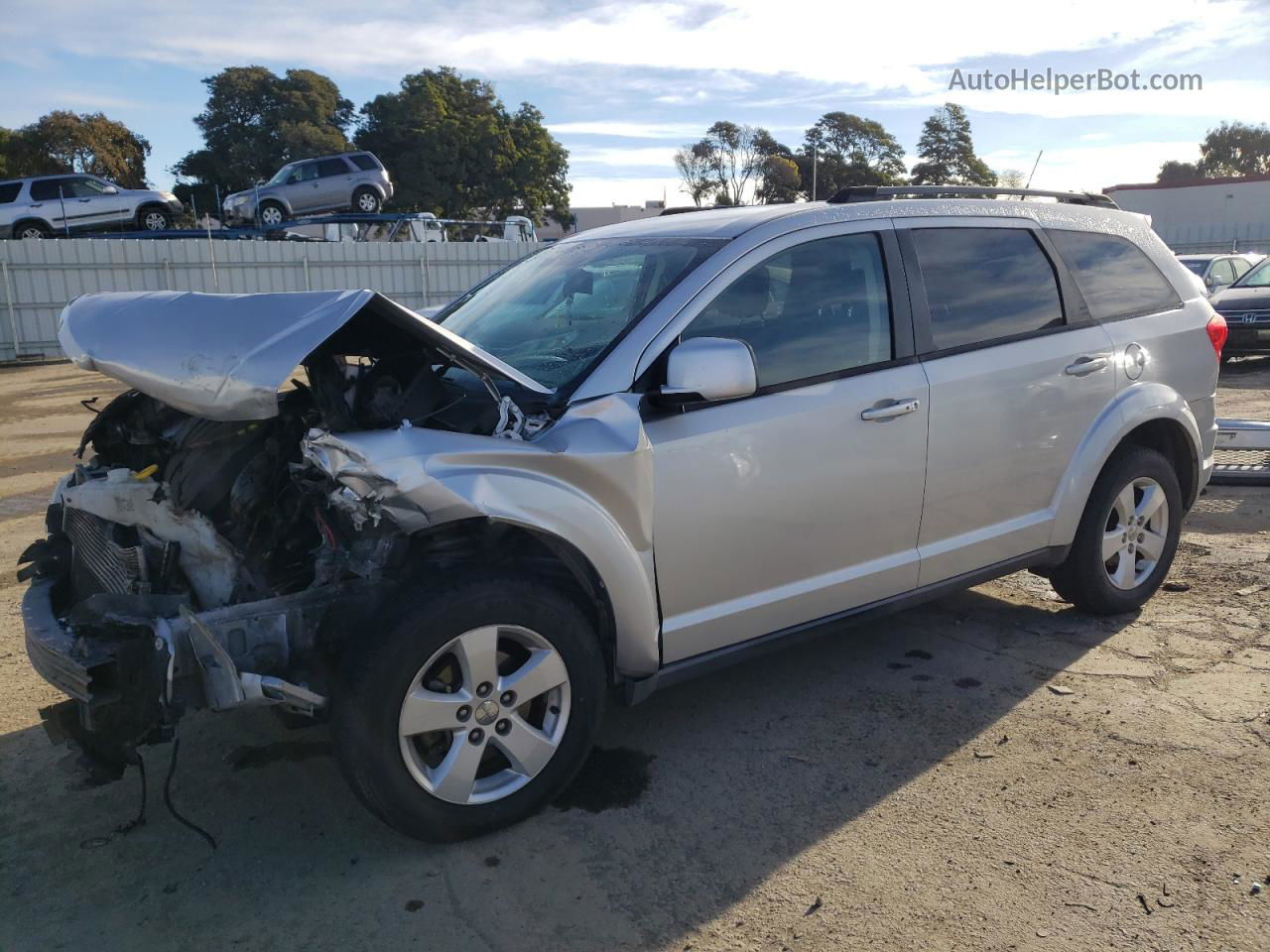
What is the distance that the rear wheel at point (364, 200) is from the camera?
26.4 metres

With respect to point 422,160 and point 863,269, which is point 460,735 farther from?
point 422,160

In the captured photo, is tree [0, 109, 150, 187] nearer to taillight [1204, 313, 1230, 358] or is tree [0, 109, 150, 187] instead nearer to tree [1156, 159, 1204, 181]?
taillight [1204, 313, 1230, 358]

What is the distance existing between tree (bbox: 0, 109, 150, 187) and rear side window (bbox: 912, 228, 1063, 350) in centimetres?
4597

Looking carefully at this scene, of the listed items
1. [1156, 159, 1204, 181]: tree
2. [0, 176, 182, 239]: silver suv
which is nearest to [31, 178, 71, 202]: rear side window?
[0, 176, 182, 239]: silver suv

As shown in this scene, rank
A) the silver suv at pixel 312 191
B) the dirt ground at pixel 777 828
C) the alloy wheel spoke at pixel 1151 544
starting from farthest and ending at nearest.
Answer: the silver suv at pixel 312 191 → the alloy wheel spoke at pixel 1151 544 → the dirt ground at pixel 777 828

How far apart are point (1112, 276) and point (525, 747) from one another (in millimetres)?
3445

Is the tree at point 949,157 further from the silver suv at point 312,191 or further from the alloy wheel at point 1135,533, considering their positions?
the alloy wheel at point 1135,533

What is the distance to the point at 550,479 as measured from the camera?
2920 mm

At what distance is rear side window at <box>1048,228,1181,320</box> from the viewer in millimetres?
4391

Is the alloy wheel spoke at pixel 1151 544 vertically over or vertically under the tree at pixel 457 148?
under

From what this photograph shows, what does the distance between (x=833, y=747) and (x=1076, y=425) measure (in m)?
1.81

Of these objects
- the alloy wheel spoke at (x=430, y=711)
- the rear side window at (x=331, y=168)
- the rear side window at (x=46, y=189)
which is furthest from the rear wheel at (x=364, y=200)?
the alloy wheel spoke at (x=430, y=711)

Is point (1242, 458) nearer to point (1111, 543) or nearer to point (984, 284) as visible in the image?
point (1111, 543)

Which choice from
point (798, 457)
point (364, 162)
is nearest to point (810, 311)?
point (798, 457)
